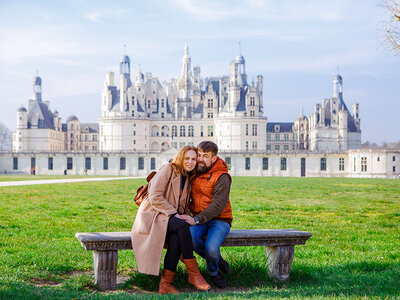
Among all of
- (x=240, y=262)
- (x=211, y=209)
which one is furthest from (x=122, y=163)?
(x=211, y=209)

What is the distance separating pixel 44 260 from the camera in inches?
288

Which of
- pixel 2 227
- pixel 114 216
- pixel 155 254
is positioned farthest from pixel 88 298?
pixel 114 216

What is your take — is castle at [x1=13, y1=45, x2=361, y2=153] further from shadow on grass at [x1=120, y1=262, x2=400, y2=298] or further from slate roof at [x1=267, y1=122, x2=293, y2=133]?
shadow on grass at [x1=120, y1=262, x2=400, y2=298]

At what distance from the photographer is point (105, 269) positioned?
611 cm

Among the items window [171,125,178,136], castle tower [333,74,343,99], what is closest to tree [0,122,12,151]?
window [171,125,178,136]

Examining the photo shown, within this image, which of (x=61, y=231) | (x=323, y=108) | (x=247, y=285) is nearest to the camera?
(x=247, y=285)

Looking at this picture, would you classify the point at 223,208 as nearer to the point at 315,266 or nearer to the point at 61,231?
the point at 315,266

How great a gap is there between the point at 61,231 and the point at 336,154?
58513 mm

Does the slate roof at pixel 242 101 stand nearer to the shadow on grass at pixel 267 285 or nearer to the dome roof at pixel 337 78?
the dome roof at pixel 337 78

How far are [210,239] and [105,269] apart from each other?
1.37 m

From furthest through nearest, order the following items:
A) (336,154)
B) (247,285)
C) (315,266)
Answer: (336,154) → (315,266) → (247,285)

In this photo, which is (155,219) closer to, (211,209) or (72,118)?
(211,209)

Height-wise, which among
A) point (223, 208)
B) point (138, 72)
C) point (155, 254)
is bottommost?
point (155, 254)

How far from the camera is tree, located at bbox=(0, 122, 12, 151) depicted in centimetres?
10475
